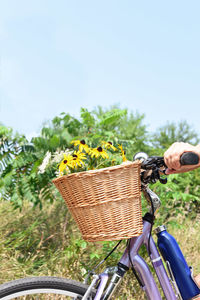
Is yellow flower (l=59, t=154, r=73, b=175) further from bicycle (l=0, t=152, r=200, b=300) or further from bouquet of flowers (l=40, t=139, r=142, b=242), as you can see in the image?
bicycle (l=0, t=152, r=200, b=300)

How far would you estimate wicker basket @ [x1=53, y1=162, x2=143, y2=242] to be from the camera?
55.3 inches

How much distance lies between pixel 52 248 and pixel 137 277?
2414 mm

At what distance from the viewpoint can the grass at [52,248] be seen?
10.6 feet

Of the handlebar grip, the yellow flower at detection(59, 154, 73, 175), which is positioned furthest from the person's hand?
the yellow flower at detection(59, 154, 73, 175)

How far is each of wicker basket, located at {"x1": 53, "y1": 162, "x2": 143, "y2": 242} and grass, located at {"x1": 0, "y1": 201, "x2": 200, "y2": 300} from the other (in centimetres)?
169

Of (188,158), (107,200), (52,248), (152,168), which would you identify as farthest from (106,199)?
(52,248)

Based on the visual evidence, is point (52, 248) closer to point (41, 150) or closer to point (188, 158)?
point (41, 150)

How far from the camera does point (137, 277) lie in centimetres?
163

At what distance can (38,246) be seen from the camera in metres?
3.62

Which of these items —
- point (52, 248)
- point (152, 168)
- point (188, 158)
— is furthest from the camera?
point (52, 248)

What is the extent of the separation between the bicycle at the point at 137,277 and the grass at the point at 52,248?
1.41 metres

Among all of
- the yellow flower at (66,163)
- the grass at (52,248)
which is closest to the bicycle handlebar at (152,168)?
the yellow flower at (66,163)

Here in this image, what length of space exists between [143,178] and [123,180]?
21cm

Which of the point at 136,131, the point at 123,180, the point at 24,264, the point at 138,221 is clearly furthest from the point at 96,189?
the point at 136,131
